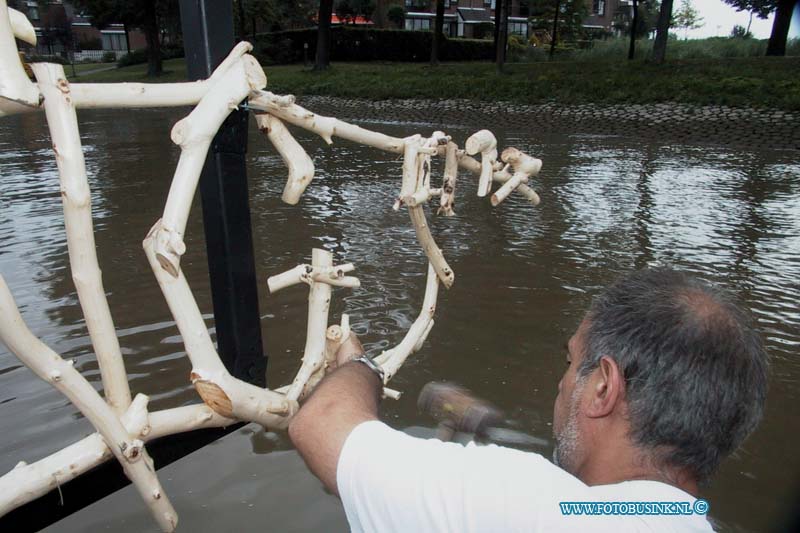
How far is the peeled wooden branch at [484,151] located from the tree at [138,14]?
33839 millimetres

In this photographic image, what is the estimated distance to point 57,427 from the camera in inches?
137

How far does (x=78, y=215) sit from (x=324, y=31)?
94.1 feet

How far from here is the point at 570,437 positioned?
1.40 meters

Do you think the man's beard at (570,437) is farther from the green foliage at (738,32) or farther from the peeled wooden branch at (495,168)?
the green foliage at (738,32)

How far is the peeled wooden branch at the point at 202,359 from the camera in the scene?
1.48 meters

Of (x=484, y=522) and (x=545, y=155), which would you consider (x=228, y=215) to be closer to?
(x=484, y=522)

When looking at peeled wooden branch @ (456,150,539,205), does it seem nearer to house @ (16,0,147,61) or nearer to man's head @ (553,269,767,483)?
man's head @ (553,269,767,483)

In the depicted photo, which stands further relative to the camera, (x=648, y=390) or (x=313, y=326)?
(x=313, y=326)

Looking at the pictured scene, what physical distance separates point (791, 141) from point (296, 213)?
11.7 meters

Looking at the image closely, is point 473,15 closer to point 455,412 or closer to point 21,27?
point 455,412

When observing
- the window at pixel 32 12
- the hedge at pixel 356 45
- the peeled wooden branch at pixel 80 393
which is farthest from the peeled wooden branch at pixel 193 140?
the window at pixel 32 12

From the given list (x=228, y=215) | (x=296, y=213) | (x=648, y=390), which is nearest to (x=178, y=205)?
(x=228, y=215)

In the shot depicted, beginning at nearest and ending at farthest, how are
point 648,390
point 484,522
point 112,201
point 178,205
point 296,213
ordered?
point 484,522 → point 648,390 → point 178,205 → point 296,213 → point 112,201

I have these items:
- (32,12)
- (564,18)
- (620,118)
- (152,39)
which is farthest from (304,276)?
(32,12)
